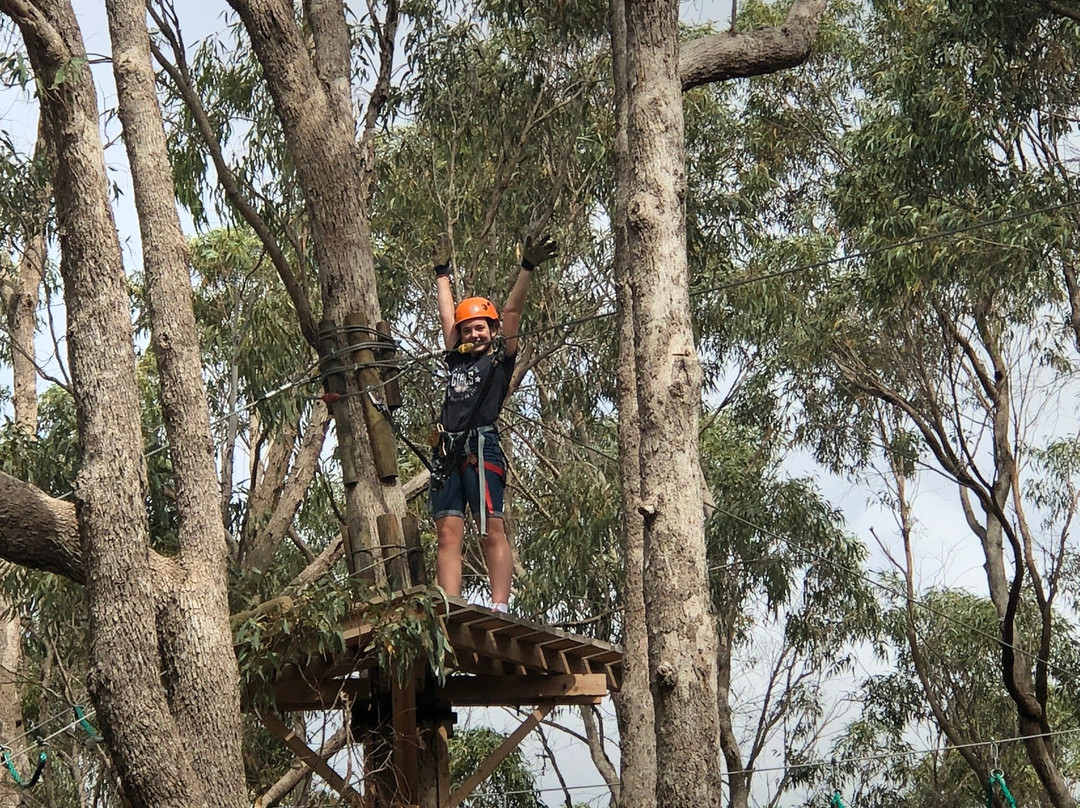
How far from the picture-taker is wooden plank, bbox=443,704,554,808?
739cm

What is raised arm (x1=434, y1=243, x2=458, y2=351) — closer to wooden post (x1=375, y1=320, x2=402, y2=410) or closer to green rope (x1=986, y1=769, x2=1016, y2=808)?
wooden post (x1=375, y1=320, x2=402, y2=410)

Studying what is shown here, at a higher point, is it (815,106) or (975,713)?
(815,106)

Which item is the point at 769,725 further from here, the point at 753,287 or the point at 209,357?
the point at 209,357

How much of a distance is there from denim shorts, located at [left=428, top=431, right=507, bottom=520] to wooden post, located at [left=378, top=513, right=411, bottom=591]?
0.25m

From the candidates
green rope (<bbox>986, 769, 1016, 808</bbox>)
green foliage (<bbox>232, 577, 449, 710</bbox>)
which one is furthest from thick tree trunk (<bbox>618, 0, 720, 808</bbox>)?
green rope (<bbox>986, 769, 1016, 808</bbox>)

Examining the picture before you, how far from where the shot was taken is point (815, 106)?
1702cm

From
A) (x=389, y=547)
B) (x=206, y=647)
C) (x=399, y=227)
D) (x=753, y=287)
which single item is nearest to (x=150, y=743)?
(x=206, y=647)

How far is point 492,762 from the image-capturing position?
7645mm

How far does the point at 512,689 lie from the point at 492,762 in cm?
42

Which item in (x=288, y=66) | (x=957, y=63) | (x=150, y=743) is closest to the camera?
(x=150, y=743)

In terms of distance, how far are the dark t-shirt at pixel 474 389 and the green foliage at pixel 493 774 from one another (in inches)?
383

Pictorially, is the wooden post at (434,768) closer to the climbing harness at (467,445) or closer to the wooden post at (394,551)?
the wooden post at (394,551)

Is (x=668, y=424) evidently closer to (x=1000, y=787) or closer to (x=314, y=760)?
(x=314, y=760)

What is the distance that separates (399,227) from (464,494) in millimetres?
Result: 7025
